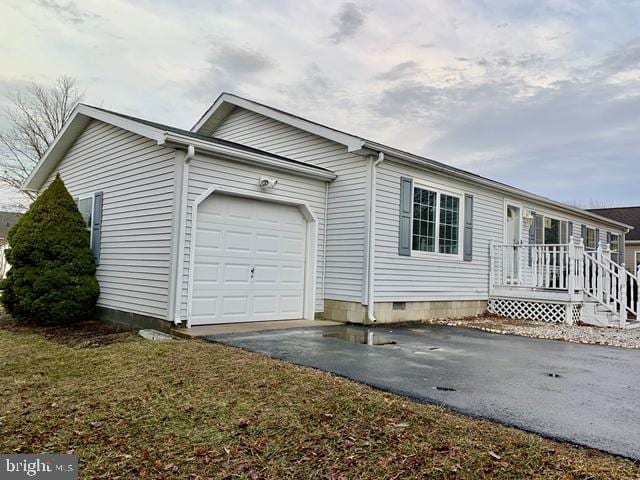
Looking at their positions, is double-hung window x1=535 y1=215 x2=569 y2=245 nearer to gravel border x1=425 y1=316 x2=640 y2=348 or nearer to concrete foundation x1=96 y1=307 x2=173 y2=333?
gravel border x1=425 y1=316 x2=640 y2=348

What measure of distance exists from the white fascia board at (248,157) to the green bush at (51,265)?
137 inches

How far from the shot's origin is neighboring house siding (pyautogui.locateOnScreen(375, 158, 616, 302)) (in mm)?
8766

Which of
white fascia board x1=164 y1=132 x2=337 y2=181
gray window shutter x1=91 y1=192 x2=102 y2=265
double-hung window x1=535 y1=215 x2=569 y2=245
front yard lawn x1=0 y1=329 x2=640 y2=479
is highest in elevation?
white fascia board x1=164 y1=132 x2=337 y2=181

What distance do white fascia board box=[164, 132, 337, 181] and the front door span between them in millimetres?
5389

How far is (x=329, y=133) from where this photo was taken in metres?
8.86

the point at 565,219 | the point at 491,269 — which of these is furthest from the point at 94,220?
the point at 565,219

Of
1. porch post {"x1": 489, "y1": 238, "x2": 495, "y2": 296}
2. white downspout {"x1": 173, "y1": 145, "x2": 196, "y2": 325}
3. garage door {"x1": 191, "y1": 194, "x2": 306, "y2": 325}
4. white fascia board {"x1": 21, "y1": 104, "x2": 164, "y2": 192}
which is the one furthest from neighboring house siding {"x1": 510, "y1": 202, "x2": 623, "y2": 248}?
white fascia board {"x1": 21, "y1": 104, "x2": 164, "y2": 192}

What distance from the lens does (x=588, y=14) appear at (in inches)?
390

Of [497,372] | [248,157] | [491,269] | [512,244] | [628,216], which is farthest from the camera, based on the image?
[628,216]

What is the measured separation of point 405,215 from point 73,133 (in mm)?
7602

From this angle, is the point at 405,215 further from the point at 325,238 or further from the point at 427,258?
the point at 325,238

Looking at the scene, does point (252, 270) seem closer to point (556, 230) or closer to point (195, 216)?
point (195, 216)

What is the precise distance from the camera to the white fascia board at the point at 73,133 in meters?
7.38

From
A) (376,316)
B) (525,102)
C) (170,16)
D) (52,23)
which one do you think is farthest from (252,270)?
(525,102)
